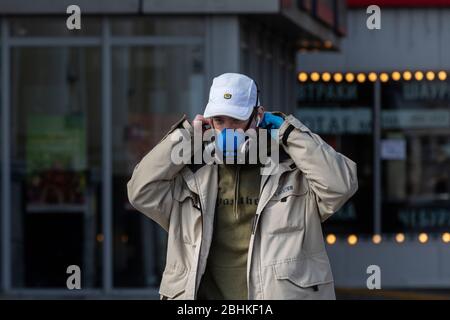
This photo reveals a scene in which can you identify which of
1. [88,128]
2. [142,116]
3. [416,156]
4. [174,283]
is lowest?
[174,283]

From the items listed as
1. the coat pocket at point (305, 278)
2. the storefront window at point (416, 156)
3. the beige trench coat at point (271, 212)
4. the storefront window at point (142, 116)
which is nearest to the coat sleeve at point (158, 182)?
the beige trench coat at point (271, 212)

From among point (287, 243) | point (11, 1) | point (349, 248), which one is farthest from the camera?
point (349, 248)

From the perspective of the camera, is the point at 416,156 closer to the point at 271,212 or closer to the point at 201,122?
the point at 201,122

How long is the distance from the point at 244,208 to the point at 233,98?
16.3 inches

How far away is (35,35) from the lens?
11.7 m

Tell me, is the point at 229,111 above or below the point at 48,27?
below

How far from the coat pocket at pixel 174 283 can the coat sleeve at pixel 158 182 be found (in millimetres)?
214

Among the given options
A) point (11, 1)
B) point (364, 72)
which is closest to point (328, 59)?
point (364, 72)

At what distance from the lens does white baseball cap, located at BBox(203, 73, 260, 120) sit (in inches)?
185

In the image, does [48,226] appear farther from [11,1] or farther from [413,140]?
[413,140]

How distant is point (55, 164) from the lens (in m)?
11.9

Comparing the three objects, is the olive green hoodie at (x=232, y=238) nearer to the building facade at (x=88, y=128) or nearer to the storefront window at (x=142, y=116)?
the building facade at (x=88, y=128)

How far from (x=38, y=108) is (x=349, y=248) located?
4.85 metres

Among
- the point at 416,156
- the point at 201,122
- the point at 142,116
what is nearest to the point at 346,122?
the point at 416,156
